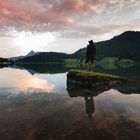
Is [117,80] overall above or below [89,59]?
below

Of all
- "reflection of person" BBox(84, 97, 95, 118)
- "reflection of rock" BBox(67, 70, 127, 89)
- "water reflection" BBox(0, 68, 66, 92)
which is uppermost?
"reflection of rock" BBox(67, 70, 127, 89)

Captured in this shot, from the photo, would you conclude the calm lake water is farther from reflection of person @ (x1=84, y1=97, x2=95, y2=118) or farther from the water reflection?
the water reflection

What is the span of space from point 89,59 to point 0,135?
87.8 feet

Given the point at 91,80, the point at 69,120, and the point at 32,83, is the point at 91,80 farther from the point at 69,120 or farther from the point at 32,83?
the point at 69,120

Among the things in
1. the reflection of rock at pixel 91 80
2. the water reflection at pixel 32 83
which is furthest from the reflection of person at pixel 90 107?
the reflection of rock at pixel 91 80

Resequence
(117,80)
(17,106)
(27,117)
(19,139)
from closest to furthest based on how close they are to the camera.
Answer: (19,139), (27,117), (17,106), (117,80)

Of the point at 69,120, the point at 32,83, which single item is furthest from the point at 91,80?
the point at 69,120

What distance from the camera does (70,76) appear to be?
38125 mm

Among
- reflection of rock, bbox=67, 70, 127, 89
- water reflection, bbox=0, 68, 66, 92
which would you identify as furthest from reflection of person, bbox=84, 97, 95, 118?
reflection of rock, bbox=67, 70, 127, 89

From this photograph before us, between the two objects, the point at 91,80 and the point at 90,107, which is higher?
the point at 91,80

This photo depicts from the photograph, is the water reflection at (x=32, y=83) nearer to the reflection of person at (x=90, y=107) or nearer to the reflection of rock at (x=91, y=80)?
the reflection of rock at (x=91, y=80)

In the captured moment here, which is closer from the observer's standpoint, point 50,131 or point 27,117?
point 50,131

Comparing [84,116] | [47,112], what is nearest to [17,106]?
[47,112]

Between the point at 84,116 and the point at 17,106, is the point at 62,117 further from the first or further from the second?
the point at 17,106
